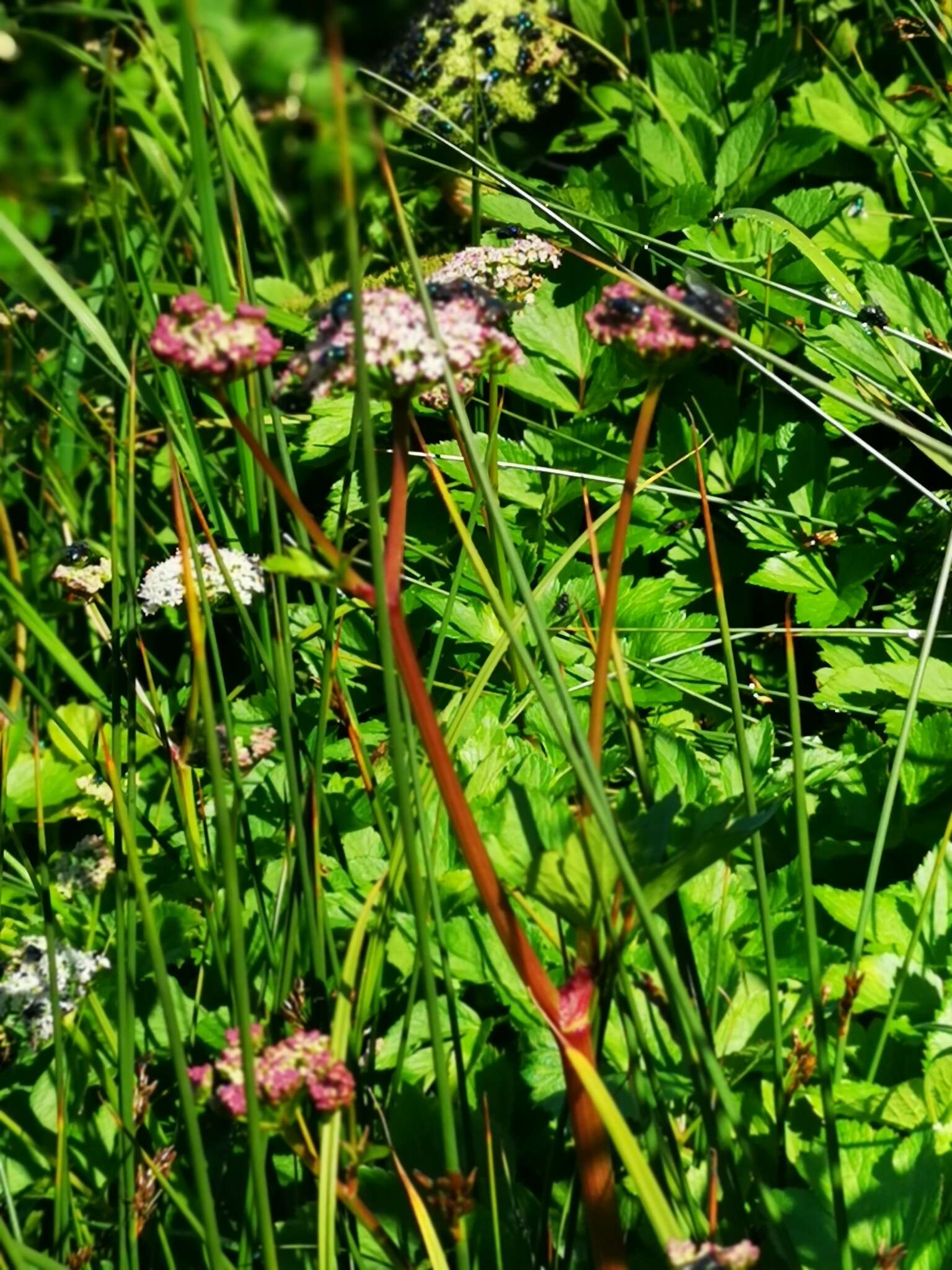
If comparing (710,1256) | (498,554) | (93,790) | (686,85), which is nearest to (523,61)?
(686,85)

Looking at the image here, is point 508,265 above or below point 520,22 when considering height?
below

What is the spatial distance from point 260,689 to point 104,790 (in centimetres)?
23

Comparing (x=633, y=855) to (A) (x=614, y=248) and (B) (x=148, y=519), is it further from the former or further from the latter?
(B) (x=148, y=519)

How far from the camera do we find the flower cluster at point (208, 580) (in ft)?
3.91

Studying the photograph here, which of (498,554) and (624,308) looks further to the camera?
(498,554)

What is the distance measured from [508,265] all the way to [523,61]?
4.40ft

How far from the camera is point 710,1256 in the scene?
1.96 feet

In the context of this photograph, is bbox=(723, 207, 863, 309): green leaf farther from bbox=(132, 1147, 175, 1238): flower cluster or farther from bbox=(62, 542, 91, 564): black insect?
bbox=(132, 1147, 175, 1238): flower cluster

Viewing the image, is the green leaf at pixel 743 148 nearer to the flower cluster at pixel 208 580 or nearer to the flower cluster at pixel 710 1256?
the flower cluster at pixel 208 580

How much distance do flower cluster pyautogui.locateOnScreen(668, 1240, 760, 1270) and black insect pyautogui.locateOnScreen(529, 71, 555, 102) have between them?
2.31 metres

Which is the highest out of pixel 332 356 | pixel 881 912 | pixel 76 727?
pixel 332 356

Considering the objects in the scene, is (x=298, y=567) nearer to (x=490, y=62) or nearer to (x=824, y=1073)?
(x=824, y=1073)

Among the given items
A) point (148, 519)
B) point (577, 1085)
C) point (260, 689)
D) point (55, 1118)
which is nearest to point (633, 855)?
point (577, 1085)

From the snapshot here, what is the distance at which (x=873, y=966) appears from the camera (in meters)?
1.04
